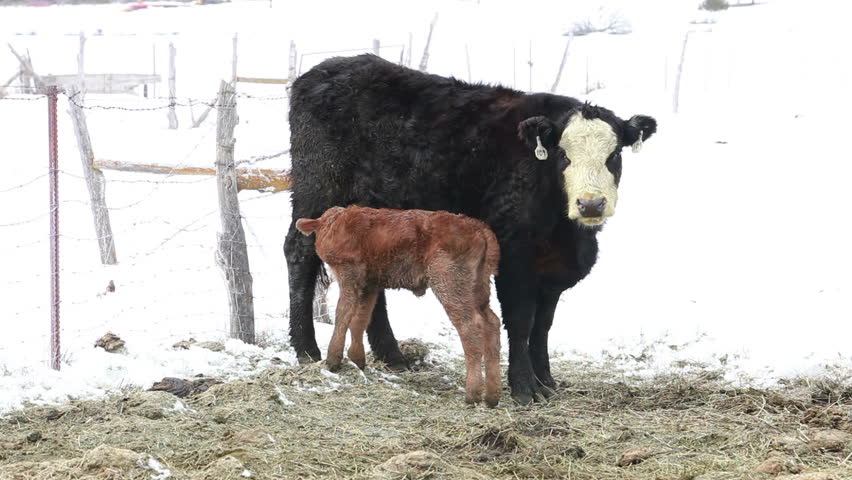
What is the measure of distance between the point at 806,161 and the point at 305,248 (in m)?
11.9

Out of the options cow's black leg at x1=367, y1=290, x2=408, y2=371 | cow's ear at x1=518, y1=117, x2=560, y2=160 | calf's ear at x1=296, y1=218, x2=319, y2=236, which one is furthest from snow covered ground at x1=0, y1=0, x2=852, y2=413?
cow's ear at x1=518, y1=117, x2=560, y2=160

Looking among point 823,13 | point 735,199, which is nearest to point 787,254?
point 735,199

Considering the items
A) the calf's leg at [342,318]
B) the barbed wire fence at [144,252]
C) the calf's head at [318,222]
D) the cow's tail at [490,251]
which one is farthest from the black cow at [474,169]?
the barbed wire fence at [144,252]

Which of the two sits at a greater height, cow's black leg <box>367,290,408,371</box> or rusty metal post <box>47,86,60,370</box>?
rusty metal post <box>47,86,60,370</box>

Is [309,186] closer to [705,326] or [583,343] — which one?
[583,343]

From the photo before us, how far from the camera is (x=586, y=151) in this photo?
22.7 feet

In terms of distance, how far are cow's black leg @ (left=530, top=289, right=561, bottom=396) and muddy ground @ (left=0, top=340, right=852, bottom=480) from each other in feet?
0.70

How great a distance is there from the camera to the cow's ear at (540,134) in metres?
6.96

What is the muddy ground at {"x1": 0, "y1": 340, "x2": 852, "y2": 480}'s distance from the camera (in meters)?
5.00

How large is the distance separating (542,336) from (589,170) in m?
1.49

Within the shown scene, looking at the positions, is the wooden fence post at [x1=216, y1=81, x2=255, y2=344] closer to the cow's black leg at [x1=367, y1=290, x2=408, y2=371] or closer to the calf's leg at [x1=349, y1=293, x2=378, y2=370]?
the cow's black leg at [x1=367, y1=290, x2=408, y2=371]

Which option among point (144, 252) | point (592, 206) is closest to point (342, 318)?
point (592, 206)

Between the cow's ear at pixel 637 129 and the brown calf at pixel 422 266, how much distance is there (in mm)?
1364

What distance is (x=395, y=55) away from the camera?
3083 cm
